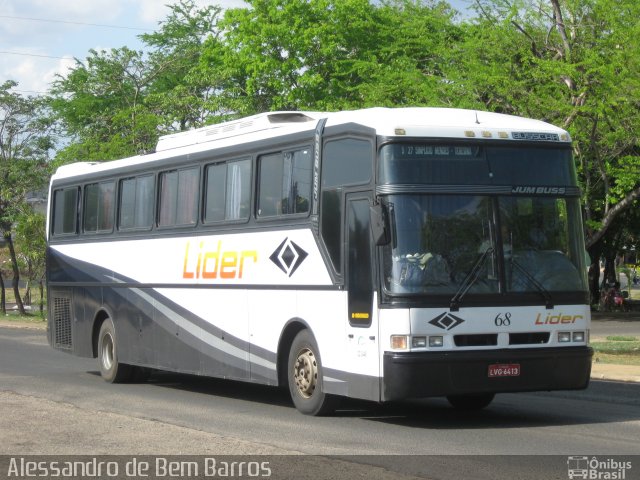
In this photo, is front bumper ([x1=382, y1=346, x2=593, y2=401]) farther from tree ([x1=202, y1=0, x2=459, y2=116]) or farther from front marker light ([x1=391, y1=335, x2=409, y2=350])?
tree ([x1=202, y1=0, x2=459, y2=116])

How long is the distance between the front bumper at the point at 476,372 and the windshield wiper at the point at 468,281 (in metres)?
0.51

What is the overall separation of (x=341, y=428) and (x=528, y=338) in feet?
7.34

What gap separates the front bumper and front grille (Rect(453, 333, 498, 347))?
0.09 m

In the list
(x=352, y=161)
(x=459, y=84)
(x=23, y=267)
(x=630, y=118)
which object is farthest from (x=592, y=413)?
(x=23, y=267)

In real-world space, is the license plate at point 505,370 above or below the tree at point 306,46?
below

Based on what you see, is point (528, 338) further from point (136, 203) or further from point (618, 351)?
point (618, 351)

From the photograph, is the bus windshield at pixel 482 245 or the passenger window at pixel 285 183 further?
the passenger window at pixel 285 183

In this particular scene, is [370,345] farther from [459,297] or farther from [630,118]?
[630,118]

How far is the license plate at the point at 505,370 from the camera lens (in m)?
12.6

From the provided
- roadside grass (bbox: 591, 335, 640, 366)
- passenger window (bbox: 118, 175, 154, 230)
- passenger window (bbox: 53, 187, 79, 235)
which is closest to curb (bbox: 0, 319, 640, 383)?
roadside grass (bbox: 591, 335, 640, 366)

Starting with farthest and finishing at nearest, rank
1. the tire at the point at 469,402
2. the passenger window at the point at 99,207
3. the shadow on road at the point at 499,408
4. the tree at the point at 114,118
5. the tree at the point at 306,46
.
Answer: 1. the tree at the point at 306,46
2. the tree at the point at 114,118
3. the passenger window at the point at 99,207
4. the tire at the point at 469,402
5. the shadow on road at the point at 499,408

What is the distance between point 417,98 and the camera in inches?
1457

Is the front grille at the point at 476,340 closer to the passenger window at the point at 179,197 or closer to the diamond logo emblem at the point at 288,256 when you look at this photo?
the diamond logo emblem at the point at 288,256

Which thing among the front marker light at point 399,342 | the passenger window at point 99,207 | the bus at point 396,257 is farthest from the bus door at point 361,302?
the passenger window at point 99,207
